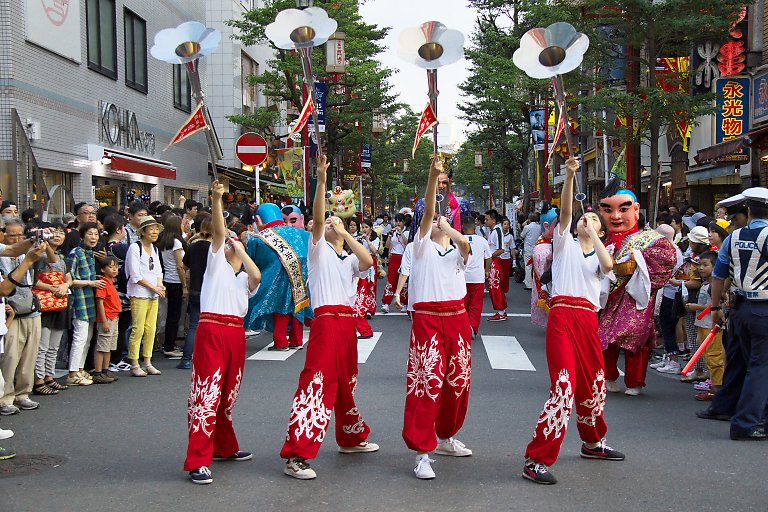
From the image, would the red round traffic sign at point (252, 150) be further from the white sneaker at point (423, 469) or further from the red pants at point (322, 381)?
the white sneaker at point (423, 469)

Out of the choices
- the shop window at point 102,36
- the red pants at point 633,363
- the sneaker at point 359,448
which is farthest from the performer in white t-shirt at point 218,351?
the shop window at point 102,36

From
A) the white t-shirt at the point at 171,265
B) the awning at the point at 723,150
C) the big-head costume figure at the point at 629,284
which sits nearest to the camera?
the big-head costume figure at the point at 629,284

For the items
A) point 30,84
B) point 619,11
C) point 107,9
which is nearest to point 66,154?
point 30,84

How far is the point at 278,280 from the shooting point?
441 inches

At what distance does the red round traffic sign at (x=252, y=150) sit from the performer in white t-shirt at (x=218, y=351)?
8.03 m

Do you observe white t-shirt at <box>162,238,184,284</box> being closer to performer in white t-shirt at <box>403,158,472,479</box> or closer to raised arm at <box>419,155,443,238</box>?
performer in white t-shirt at <box>403,158,472,479</box>

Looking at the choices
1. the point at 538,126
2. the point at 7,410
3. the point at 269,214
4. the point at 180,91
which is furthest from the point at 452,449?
the point at 538,126

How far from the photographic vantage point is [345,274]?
5.92 meters

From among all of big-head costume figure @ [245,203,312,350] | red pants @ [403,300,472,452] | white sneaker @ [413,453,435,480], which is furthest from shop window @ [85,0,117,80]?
white sneaker @ [413,453,435,480]

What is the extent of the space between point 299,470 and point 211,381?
0.81 m

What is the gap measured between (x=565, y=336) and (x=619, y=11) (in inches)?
487

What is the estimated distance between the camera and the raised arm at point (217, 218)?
5.54 m

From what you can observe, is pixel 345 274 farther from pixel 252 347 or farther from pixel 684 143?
pixel 684 143

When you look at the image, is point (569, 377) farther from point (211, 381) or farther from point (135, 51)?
point (135, 51)
